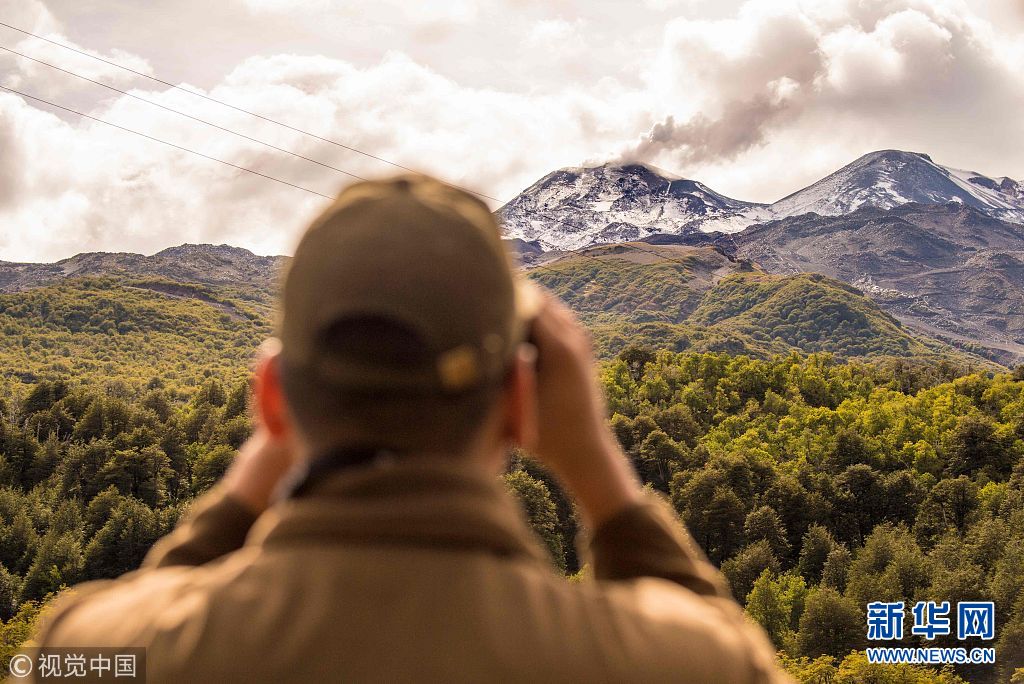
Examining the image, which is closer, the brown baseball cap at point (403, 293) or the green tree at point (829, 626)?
the brown baseball cap at point (403, 293)

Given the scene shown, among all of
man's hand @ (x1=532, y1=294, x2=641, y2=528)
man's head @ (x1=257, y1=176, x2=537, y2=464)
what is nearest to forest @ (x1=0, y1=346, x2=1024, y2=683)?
man's hand @ (x1=532, y1=294, x2=641, y2=528)

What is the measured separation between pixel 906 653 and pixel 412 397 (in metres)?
57.2

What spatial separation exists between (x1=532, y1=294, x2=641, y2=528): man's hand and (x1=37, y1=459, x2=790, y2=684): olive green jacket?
0.31m

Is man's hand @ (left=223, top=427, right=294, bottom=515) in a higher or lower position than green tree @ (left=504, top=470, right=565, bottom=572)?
higher

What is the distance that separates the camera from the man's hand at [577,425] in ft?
6.39

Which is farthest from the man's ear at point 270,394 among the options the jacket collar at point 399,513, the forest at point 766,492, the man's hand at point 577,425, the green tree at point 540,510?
the green tree at point 540,510

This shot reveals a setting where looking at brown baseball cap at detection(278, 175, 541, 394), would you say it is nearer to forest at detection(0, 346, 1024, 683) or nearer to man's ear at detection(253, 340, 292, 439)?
man's ear at detection(253, 340, 292, 439)

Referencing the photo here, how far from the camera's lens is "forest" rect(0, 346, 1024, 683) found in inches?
2179

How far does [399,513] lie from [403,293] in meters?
0.41

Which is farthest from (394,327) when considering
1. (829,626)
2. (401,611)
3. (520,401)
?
(829,626)

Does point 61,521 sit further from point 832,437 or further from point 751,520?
point 832,437

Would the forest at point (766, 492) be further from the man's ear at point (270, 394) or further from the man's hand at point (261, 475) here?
the man's ear at point (270, 394)

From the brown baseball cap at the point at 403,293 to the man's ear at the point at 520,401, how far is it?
67mm

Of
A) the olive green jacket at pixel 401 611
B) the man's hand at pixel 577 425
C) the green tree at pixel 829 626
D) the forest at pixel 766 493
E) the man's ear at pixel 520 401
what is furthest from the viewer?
the forest at pixel 766 493
